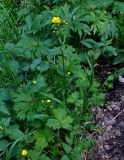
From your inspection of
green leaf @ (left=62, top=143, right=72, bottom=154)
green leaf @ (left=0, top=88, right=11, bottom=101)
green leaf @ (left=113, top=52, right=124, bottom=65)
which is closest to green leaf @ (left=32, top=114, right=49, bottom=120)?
green leaf @ (left=62, top=143, right=72, bottom=154)

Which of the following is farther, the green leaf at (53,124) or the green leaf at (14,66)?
the green leaf at (14,66)

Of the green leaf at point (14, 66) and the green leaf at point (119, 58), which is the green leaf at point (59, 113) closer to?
the green leaf at point (14, 66)

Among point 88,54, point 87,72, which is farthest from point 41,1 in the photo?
point 87,72

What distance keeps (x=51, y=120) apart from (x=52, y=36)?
3.25 ft

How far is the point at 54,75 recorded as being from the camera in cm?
280

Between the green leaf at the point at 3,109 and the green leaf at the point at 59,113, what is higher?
the green leaf at the point at 3,109

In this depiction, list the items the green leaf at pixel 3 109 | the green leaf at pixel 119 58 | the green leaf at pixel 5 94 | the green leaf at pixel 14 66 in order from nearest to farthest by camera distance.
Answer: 1. the green leaf at pixel 3 109
2. the green leaf at pixel 5 94
3. the green leaf at pixel 14 66
4. the green leaf at pixel 119 58

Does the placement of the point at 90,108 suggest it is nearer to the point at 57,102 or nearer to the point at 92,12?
the point at 57,102

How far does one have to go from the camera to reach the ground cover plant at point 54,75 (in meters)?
2.42

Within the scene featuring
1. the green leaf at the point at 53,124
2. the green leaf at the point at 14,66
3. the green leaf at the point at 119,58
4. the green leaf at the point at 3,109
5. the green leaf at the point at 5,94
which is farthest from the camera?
the green leaf at the point at 119,58

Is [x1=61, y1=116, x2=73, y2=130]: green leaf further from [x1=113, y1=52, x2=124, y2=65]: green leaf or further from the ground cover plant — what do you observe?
[x1=113, y1=52, x2=124, y2=65]: green leaf

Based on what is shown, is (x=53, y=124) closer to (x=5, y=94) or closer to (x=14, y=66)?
(x=5, y=94)

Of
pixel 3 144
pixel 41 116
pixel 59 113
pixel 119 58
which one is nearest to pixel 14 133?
pixel 3 144

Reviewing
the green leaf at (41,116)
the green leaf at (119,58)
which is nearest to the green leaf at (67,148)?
the green leaf at (41,116)
